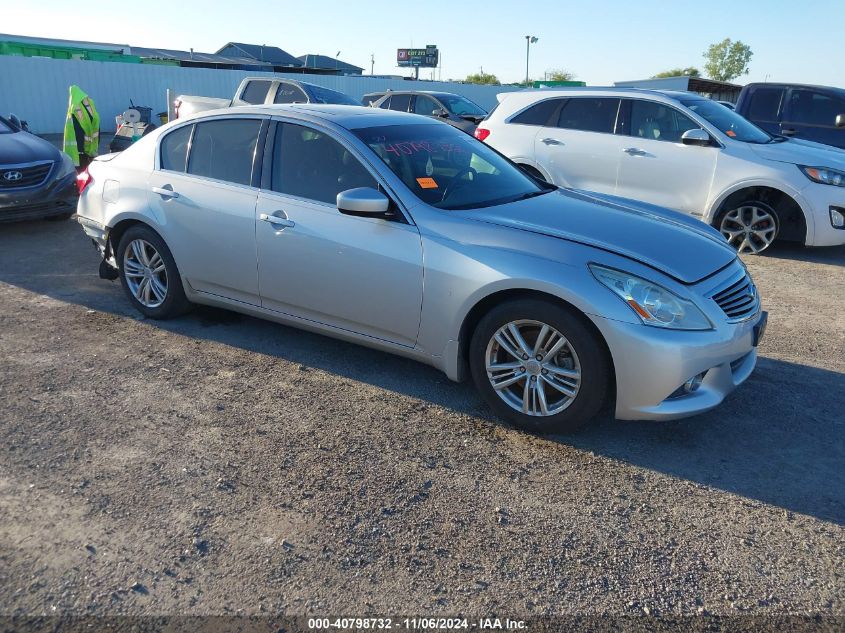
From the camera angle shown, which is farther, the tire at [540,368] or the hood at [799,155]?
the hood at [799,155]

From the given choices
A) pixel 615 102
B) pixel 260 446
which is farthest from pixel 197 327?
pixel 615 102

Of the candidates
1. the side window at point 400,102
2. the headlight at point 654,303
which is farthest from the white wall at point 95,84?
the headlight at point 654,303

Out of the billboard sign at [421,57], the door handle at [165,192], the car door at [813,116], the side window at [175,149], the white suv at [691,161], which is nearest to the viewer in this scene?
the door handle at [165,192]

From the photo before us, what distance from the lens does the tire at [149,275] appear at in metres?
5.32

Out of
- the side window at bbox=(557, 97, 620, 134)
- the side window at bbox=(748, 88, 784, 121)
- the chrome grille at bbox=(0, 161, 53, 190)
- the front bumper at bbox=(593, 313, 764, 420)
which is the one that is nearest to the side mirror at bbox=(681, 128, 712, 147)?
the side window at bbox=(557, 97, 620, 134)

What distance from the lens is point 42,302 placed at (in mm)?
6086

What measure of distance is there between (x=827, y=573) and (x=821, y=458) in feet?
3.30

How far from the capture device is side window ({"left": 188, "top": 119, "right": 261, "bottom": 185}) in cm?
491

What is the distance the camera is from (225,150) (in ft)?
16.6

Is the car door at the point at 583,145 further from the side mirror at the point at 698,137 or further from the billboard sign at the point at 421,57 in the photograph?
the billboard sign at the point at 421,57

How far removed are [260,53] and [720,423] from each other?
192 feet

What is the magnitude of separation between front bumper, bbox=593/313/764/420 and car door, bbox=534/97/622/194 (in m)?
5.13

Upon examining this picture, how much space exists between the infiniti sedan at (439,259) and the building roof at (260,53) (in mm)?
54527

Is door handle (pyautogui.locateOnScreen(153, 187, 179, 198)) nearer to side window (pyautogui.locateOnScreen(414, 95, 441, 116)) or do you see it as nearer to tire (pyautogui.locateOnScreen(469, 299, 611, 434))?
tire (pyautogui.locateOnScreen(469, 299, 611, 434))
